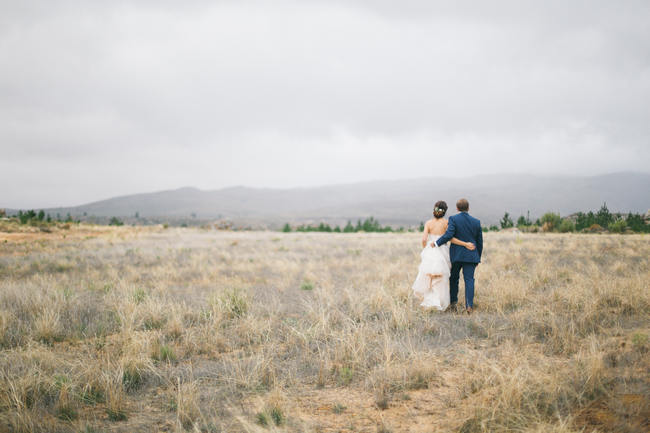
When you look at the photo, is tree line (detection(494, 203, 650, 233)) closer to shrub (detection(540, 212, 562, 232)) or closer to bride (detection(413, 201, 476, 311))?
shrub (detection(540, 212, 562, 232))

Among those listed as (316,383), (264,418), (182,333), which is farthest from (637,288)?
(182,333)

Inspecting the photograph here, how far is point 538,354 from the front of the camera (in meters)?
4.54

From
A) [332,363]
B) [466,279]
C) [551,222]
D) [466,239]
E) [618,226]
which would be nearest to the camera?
[332,363]

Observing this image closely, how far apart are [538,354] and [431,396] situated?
6.01ft

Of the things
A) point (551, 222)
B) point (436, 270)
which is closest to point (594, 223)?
point (551, 222)

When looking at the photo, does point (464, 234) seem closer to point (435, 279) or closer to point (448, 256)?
point (448, 256)

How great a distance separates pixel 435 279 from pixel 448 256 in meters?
0.55

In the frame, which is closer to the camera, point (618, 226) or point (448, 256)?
point (448, 256)

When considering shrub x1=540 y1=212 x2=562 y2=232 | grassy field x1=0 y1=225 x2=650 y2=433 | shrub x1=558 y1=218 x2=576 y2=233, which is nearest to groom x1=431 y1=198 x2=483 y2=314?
grassy field x1=0 y1=225 x2=650 y2=433

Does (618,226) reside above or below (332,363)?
above

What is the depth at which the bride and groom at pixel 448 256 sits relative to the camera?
6648 mm

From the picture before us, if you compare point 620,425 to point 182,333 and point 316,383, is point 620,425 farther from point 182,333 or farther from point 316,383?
point 182,333

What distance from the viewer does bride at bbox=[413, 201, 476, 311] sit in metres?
6.94

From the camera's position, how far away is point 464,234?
21.8ft
